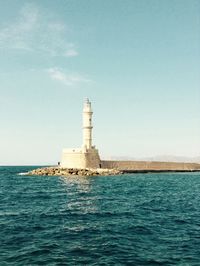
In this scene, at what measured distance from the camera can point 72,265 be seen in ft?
45.3

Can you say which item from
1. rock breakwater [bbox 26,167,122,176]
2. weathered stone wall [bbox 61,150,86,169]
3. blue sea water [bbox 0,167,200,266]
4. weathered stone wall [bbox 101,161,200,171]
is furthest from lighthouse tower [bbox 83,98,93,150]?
blue sea water [bbox 0,167,200,266]

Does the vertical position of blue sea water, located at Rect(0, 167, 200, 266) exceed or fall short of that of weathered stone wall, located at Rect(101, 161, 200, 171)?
it falls short

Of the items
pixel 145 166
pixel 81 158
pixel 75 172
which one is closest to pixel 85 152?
pixel 81 158

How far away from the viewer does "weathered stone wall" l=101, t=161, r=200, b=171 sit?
8261 cm

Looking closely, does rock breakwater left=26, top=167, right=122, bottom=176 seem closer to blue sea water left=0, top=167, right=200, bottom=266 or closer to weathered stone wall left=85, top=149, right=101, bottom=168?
weathered stone wall left=85, top=149, right=101, bottom=168

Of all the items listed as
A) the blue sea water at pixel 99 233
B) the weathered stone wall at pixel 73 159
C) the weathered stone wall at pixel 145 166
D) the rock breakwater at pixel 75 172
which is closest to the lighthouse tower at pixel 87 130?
the weathered stone wall at pixel 73 159

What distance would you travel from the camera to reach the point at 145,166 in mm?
87750

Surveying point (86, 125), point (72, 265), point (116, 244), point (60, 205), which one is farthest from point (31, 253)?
point (86, 125)

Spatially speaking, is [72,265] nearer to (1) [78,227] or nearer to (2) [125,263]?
(2) [125,263]

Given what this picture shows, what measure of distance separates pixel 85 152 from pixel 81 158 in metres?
1.71

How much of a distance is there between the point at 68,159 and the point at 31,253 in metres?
61.9

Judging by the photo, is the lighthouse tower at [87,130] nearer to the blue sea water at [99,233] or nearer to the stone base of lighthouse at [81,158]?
the stone base of lighthouse at [81,158]

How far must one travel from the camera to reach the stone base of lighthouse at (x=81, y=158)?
74750 mm

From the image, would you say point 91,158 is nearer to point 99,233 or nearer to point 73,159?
point 73,159
